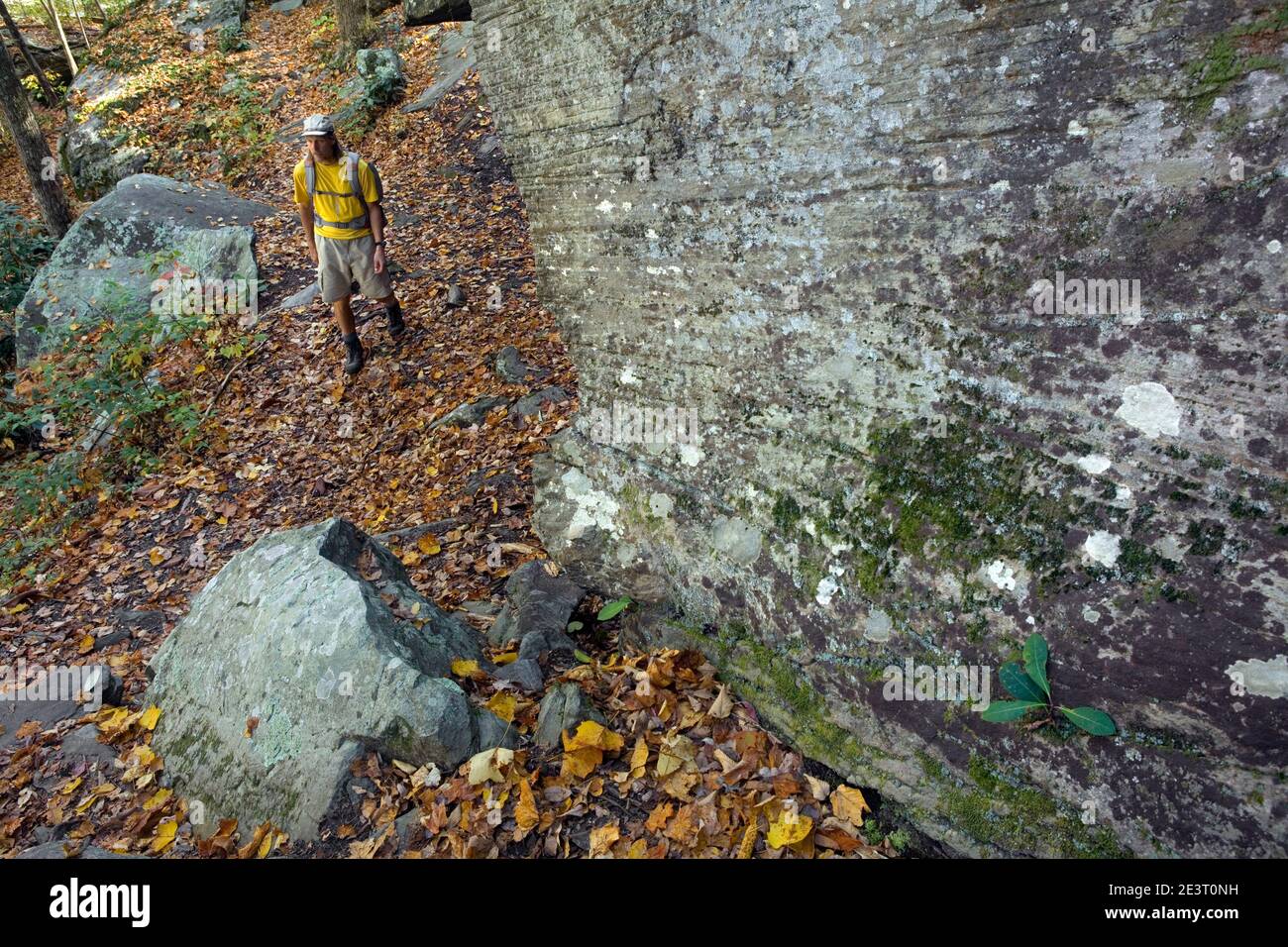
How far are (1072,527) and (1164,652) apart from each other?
1.58 feet

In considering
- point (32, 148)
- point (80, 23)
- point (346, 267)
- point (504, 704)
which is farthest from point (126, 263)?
point (80, 23)

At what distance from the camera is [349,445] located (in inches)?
264

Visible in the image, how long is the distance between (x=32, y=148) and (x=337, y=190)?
7.88m

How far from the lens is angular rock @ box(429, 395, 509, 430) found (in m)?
6.30

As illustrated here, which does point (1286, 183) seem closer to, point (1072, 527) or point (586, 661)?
point (1072, 527)

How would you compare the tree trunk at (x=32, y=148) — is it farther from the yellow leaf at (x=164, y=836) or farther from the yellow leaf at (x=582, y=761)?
the yellow leaf at (x=582, y=761)

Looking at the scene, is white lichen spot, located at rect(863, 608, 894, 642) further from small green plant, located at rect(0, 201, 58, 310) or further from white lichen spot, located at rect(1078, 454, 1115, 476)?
small green plant, located at rect(0, 201, 58, 310)

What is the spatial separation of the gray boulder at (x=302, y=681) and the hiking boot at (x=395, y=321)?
13.8 feet

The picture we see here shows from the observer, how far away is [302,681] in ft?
10.9

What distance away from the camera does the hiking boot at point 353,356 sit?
7.46 metres

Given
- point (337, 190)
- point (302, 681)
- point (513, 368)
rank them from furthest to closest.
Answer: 1. point (337, 190)
2. point (513, 368)
3. point (302, 681)

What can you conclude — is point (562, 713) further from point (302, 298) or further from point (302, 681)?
point (302, 298)

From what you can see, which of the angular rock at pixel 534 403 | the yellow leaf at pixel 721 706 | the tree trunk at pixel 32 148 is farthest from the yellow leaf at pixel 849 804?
the tree trunk at pixel 32 148
